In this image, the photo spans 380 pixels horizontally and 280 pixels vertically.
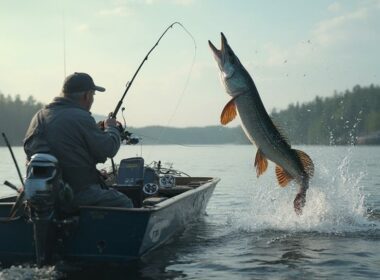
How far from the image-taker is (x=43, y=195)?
19.2 feet

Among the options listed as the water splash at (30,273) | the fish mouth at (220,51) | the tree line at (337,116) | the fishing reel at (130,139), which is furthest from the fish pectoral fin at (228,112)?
the tree line at (337,116)

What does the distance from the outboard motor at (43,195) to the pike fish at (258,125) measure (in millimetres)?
2992

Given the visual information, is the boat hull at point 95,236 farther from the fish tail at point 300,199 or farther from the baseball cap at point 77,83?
the fish tail at point 300,199

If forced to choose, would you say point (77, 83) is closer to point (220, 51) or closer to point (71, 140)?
point (71, 140)

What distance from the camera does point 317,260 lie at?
762 cm

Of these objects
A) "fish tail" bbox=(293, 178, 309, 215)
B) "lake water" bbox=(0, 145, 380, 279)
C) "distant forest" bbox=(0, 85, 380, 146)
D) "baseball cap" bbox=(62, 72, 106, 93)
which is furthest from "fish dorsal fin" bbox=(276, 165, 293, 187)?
"distant forest" bbox=(0, 85, 380, 146)

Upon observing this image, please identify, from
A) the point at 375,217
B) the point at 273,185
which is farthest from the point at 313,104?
the point at 375,217

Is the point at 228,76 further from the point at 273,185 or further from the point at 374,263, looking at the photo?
the point at 273,185

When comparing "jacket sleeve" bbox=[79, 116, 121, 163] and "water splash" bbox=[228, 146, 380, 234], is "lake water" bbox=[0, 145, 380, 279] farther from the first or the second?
"jacket sleeve" bbox=[79, 116, 121, 163]

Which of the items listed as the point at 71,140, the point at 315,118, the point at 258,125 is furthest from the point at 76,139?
the point at 315,118

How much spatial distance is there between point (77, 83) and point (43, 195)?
1468 millimetres

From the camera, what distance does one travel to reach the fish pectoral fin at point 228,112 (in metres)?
8.12

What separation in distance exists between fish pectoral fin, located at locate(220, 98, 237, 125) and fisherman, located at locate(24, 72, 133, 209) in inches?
79.0

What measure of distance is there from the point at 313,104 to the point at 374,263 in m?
122
